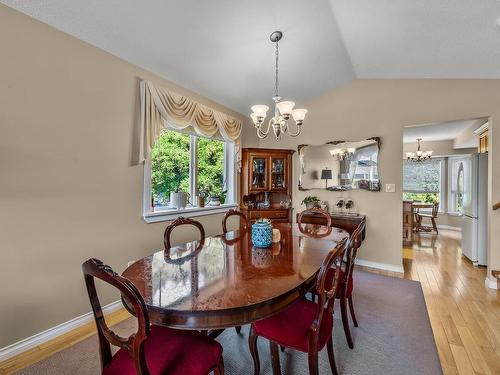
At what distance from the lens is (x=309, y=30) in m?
2.71

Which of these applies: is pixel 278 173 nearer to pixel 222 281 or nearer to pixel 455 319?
pixel 455 319

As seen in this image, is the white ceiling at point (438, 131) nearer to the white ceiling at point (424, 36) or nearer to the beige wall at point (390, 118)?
the beige wall at point (390, 118)

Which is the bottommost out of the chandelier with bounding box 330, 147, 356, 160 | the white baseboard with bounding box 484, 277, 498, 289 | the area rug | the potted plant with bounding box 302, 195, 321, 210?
the area rug

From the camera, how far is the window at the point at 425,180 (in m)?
7.09

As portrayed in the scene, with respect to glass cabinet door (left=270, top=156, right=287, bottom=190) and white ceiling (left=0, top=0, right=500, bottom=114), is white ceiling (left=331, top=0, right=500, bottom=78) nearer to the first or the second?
white ceiling (left=0, top=0, right=500, bottom=114)

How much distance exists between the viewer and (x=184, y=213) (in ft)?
10.2

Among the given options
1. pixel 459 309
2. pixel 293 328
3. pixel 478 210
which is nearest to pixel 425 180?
pixel 478 210

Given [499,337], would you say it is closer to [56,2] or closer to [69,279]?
[69,279]

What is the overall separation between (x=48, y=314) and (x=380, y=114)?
453 cm

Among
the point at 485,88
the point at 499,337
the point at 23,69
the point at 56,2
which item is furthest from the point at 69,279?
the point at 485,88

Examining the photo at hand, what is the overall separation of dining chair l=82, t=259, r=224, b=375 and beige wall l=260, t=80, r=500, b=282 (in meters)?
3.35

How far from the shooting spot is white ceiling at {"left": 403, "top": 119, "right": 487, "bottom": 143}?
4855 millimetres

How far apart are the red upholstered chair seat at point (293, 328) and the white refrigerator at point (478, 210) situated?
12.2 ft

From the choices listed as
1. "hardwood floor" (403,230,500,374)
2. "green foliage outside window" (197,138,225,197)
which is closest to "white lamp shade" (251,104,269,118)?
"green foliage outside window" (197,138,225,197)
